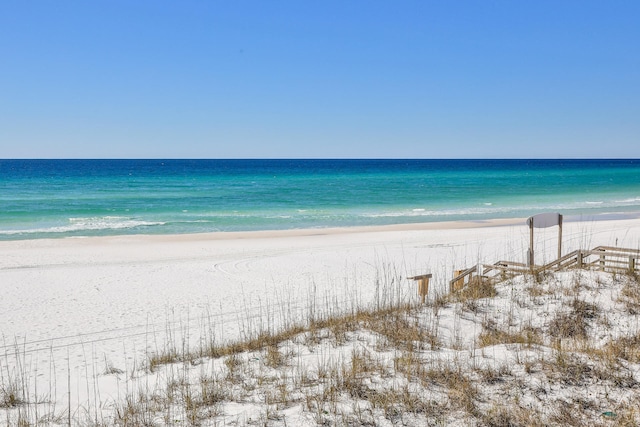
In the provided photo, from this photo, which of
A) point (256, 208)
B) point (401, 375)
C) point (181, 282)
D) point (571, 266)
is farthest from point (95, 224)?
point (401, 375)

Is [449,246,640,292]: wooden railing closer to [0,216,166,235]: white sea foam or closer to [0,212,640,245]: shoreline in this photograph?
[0,212,640,245]: shoreline

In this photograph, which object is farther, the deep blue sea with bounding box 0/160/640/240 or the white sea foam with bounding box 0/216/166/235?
the deep blue sea with bounding box 0/160/640/240

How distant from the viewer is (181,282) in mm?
15531

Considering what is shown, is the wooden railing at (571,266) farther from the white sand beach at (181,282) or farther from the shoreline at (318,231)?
the shoreline at (318,231)

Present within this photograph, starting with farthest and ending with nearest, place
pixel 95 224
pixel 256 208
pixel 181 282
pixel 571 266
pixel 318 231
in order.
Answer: pixel 256 208
pixel 95 224
pixel 318 231
pixel 181 282
pixel 571 266

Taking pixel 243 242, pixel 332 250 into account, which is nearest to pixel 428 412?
pixel 332 250

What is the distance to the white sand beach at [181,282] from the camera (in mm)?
9398

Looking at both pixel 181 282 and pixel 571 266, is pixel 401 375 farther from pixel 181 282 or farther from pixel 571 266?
pixel 181 282

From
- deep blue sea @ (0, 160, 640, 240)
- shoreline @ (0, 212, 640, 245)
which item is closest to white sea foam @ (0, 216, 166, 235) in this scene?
deep blue sea @ (0, 160, 640, 240)

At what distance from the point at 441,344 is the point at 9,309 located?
10312mm

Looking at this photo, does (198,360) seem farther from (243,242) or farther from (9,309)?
(243,242)

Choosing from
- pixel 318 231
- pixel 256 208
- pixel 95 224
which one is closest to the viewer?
pixel 318 231

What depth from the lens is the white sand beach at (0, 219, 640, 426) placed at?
940 cm

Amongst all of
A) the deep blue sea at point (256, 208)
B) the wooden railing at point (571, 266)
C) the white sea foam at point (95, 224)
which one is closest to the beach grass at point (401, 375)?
the wooden railing at point (571, 266)
